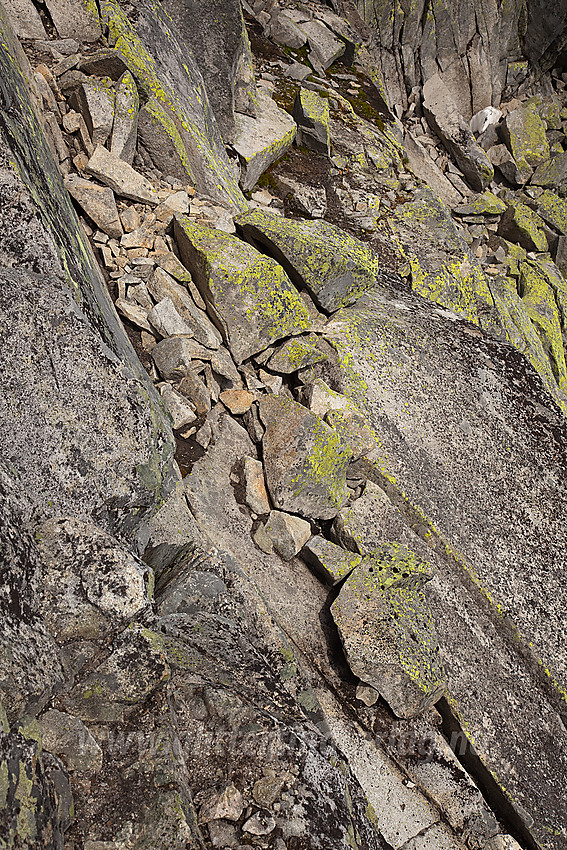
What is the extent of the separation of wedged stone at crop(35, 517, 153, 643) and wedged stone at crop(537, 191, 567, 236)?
18126 millimetres

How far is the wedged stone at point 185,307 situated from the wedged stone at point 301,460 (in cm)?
94

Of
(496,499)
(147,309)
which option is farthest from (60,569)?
(496,499)

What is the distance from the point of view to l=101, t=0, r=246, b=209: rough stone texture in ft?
25.1

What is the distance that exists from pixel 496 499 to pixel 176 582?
4.48m

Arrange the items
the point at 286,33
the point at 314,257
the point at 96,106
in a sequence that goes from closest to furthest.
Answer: the point at 96,106 < the point at 314,257 < the point at 286,33

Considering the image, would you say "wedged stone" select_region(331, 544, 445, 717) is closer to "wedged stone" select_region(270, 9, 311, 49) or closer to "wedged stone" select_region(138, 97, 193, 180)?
"wedged stone" select_region(138, 97, 193, 180)

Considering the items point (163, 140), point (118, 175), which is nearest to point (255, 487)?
point (118, 175)

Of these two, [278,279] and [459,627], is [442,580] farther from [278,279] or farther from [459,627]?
[278,279]

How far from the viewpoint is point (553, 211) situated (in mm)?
18438

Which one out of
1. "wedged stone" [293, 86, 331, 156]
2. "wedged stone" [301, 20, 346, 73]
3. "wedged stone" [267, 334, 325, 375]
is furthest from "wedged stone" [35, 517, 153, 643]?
"wedged stone" [301, 20, 346, 73]

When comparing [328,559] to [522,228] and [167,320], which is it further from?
[522,228]

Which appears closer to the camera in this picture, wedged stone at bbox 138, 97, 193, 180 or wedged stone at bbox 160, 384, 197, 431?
wedged stone at bbox 160, 384, 197, 431

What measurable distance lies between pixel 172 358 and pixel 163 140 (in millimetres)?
3502

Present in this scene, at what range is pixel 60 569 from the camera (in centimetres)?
400
